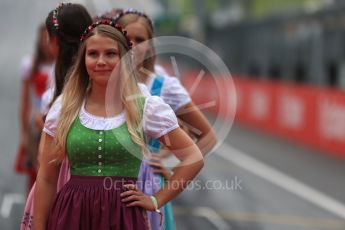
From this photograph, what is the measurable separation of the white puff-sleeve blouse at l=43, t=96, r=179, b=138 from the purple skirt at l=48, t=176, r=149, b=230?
0.24 meters

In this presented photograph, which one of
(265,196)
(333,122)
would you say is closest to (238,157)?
(333,122)

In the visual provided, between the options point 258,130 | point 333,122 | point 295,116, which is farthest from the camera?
point 258,130

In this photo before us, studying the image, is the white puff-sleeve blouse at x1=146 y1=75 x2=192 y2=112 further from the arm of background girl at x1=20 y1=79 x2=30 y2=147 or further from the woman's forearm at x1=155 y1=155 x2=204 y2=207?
the arm of background girl at x1=20 y1=79 x2=30 y2=147

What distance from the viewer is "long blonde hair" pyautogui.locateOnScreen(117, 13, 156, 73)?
562 cm

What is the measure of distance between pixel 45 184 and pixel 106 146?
357 millimetres

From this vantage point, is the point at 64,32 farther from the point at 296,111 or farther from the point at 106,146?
the point at 296,111

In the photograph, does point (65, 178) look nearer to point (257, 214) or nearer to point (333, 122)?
point (257, 214)

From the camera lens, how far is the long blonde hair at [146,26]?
5.62 m

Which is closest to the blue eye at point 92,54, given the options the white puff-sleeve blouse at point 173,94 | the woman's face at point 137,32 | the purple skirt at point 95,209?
the purple skirt at point 95,209

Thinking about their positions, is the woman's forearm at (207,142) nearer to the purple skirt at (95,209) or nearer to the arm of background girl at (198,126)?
the arm of background girl at (198,126)

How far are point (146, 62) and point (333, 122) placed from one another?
1307 cm

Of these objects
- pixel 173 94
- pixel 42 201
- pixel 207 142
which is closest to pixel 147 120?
pixel 42 201

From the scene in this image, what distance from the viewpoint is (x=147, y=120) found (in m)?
4.51

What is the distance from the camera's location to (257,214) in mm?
11445
